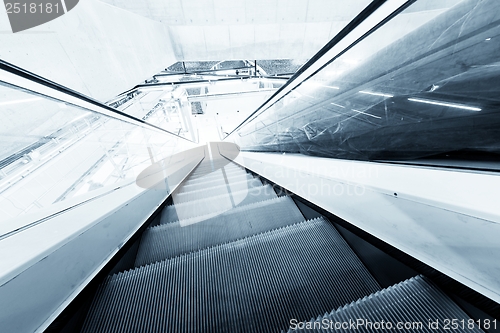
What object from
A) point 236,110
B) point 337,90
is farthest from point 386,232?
point 236,110

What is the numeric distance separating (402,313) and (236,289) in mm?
771

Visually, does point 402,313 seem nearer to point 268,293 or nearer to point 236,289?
point 268,293

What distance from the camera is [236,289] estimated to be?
1.14m

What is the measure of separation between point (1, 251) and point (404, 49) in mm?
3381

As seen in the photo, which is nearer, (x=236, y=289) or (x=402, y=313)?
(x=402, y=313)

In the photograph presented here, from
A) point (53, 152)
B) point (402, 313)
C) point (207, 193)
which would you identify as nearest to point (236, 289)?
point (402, 313)

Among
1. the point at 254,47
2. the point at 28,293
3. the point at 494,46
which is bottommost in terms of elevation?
the point at 28,293

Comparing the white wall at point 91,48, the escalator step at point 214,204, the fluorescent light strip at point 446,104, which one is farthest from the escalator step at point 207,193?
the white wall at point 91,48

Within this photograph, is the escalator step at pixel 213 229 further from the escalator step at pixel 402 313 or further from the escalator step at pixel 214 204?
the escalator step at pixel 402 313

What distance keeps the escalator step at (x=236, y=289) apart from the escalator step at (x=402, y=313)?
260mm

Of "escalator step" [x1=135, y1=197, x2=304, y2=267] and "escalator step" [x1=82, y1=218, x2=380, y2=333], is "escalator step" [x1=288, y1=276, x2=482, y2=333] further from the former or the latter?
"escalator step" [x1=135, y1=197, x2=304, y2=267]

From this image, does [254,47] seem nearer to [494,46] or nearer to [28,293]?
[494,46]

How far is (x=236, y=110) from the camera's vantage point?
13117 millimetres

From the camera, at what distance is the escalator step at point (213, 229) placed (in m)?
1.78
